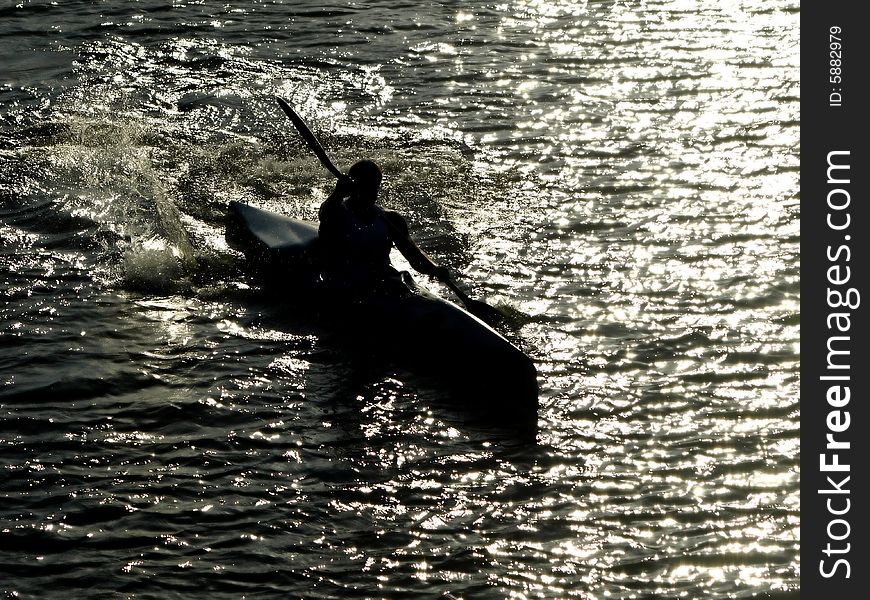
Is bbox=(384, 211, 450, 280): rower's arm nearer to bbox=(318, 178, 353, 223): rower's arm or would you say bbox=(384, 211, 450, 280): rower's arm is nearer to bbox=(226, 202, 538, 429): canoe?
bbox=(226, 202, 538, 429): canoe

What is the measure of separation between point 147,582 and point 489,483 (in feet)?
6.81

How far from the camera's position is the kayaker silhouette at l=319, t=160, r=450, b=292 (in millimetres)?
8625

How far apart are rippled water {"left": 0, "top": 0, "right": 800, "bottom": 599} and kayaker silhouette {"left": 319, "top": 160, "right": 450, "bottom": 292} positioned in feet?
1.73

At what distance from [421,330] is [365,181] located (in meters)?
1.23

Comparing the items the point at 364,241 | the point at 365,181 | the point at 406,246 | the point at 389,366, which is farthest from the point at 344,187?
the point at 389,366

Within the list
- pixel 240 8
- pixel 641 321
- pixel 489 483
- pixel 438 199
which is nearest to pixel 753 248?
pixel 641 321

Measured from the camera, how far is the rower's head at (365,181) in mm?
8594

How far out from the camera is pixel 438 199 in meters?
10.9

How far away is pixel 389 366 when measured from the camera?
325 inches

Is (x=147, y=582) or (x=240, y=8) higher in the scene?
(x=240, y=8)

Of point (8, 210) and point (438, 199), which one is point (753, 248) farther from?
point (8, 210)

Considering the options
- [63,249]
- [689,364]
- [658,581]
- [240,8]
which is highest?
[240,8]

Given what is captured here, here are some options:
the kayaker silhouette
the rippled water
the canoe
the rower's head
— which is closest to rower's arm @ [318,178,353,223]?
the kayaker silhouette
